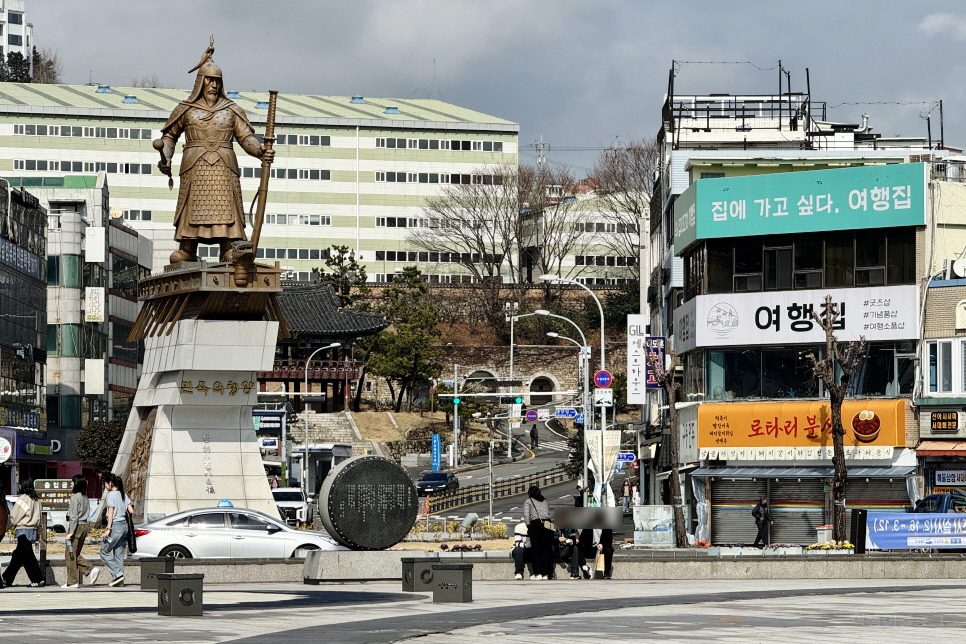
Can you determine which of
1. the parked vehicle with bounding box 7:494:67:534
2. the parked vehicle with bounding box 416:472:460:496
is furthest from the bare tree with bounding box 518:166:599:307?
the parked vehicle with bounding box 7:494:67:534

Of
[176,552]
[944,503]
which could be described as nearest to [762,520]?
[944,503]

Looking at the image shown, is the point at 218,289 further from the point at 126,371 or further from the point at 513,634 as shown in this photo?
the point at 126,371

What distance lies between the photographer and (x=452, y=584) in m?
21.7

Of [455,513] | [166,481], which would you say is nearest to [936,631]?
[166,481]

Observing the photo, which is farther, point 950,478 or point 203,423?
point 950,478

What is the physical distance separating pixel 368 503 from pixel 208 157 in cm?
1689

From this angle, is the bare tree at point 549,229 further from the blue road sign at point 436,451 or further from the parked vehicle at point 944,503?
the parked vehicle at point 944,503

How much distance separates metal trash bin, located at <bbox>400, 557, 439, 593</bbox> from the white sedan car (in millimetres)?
6221

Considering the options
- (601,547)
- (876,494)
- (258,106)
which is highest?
(258,106)

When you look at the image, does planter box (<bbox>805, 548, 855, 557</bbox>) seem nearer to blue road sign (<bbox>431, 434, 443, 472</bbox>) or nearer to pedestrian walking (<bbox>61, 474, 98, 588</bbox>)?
pedestrian walking (<bbox>61, 474, 98, 588</bbox>)

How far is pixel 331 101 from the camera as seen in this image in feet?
411

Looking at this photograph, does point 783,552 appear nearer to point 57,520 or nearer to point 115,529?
point 115,529

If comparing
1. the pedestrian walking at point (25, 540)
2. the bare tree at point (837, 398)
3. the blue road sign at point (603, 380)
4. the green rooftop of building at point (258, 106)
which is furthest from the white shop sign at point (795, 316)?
the green rooftop of building at point (258, 106)

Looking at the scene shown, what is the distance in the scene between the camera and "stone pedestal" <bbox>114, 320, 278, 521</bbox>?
130 ft
